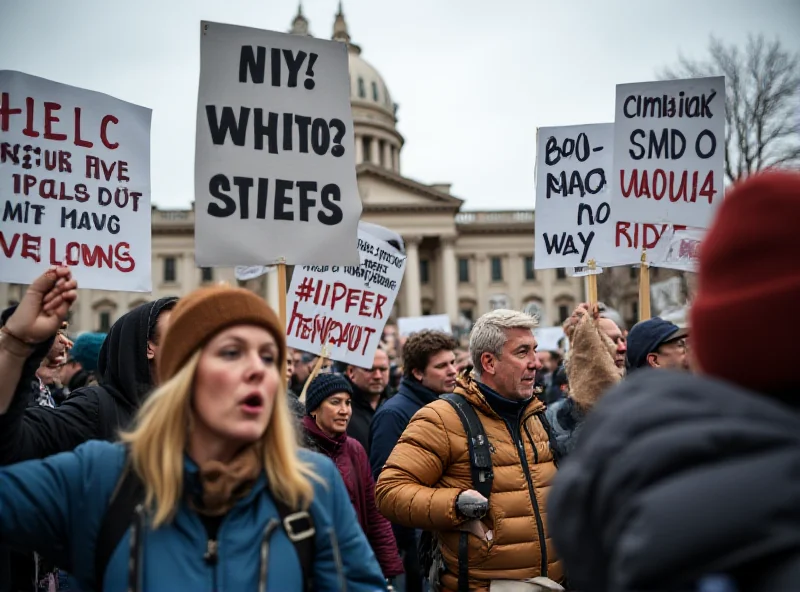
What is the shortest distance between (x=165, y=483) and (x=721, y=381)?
133 cm

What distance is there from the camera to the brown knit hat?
2.03m

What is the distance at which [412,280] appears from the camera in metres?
59.9

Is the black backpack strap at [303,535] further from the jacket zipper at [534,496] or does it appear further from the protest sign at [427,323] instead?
the protest sign at [427,323]

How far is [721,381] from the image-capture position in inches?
44.8

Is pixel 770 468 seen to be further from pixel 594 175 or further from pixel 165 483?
pixel 594 175

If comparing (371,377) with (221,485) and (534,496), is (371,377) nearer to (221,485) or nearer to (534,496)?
(534,496)

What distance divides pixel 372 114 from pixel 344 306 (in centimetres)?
7461

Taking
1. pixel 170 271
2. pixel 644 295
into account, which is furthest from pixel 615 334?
pixel 170 271

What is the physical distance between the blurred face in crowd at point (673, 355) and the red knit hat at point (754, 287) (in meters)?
2.89

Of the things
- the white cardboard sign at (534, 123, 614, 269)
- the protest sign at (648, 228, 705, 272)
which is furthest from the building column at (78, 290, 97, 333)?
the protest sign at (648, 228, 705, 272)

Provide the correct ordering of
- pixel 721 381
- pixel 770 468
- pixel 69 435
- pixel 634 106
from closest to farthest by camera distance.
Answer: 1. pixel 770 468
2. pixel 721 381
3. pixel 69 435
4. pixel 634 106

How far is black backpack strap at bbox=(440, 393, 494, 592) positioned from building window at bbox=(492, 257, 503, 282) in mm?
60592

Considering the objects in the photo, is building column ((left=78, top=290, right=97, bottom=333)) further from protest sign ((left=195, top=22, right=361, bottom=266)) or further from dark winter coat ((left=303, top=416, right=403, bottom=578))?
protest sign ((left=195, top=22, right=361, bottom=266))

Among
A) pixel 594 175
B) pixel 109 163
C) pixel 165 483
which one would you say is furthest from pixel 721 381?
pixel 594 175
